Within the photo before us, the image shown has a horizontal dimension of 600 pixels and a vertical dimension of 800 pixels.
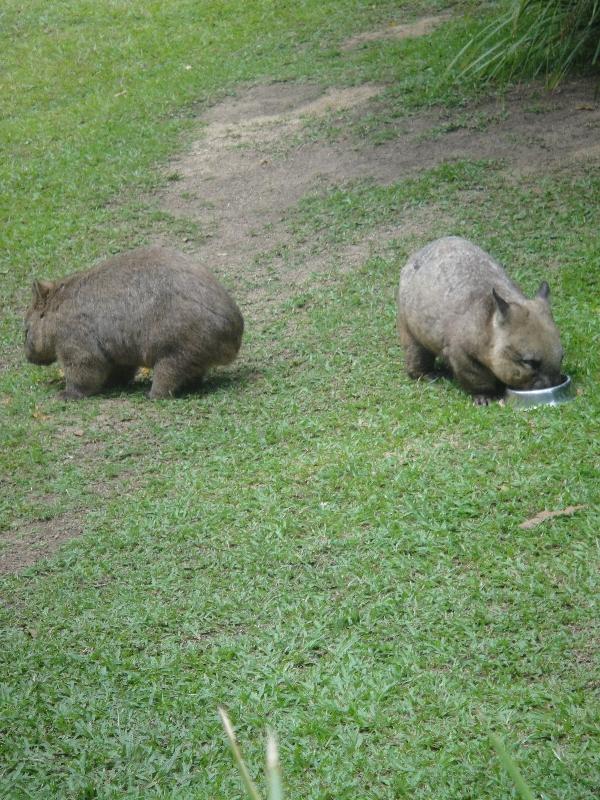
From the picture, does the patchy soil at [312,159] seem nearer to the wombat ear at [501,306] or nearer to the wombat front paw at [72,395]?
the wombat front paw at [72,395]

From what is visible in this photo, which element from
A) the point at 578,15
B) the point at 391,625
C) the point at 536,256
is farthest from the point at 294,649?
the point at 578,15

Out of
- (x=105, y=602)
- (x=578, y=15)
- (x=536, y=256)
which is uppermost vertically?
(x=578, y=15)

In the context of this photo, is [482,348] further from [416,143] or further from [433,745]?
[416,143]

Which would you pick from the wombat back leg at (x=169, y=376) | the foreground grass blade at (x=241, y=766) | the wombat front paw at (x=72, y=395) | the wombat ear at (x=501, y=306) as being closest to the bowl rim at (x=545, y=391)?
the wombat ear at (x=501, y=306)

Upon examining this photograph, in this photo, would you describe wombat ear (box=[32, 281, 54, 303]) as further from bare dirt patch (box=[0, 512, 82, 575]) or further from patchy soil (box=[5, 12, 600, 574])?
bare dirt patch (box=[0, 512, 82, 575])

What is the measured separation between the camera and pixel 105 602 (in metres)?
5.25

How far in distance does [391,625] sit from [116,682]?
45.7 inches

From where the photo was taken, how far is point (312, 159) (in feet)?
39.2

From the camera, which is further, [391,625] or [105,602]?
[105,602]

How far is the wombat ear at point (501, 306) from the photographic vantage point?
6292 mm

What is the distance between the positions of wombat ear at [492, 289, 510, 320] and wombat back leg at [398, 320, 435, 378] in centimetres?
84

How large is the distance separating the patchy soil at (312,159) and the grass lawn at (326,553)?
0.19 m

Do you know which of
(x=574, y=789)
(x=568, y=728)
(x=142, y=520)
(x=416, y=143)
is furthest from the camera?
(x=416, y=143)

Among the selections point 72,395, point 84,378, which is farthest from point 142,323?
point 72,395
